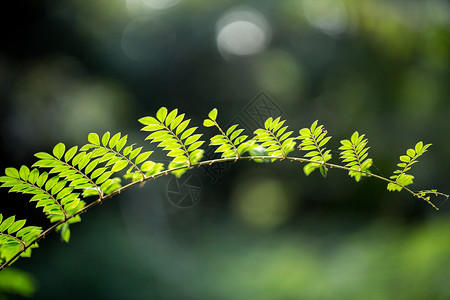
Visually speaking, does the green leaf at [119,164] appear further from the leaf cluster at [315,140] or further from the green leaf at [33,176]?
the leaf cluster at [315,140]

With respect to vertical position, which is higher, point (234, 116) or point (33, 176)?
point (234, 116)

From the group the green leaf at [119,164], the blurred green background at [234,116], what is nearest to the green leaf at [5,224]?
the green leaf at [119,164]

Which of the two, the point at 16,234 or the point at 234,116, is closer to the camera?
the point at 16,234

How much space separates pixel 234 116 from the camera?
6.09 metres

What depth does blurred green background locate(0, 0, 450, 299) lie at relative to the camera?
3.98 meters

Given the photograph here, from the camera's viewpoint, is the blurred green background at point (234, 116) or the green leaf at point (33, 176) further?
the blurred green background at point (234, 116)

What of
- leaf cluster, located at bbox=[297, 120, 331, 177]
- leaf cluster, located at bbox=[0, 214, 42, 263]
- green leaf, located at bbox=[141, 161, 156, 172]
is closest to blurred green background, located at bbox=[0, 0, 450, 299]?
leaf cluster, located at bbox=[297, 120, 331, 177]

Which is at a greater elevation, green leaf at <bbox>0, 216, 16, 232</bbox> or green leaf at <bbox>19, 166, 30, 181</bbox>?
green leaf at <bbox>19, 166, 30, 181</bbox>

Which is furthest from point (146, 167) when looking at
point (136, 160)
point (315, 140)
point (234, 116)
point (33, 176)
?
point (234, 116)

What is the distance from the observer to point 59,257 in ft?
13.9

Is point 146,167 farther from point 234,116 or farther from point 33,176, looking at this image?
point 234,116

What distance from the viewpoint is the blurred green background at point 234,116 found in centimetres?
398

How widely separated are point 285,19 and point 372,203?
320 centimetres

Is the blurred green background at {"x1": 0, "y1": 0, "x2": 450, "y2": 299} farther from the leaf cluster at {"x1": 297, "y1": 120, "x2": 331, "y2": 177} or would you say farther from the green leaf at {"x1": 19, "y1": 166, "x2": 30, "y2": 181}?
the green leaf at {"x1": 19, "y1": 166, "x2": 30, "y2": 181}
